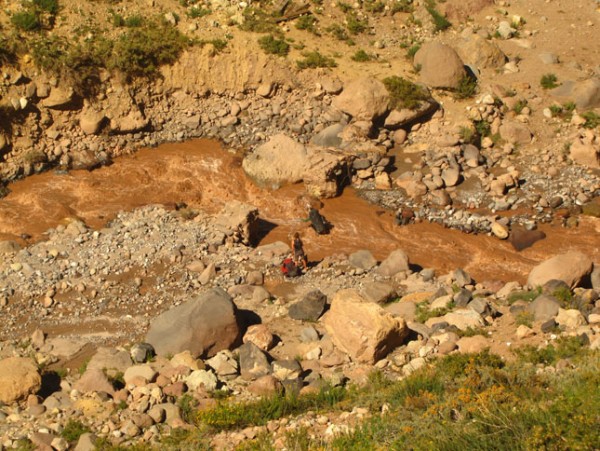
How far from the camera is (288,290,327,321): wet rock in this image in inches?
611

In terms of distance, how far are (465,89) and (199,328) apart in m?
13.3

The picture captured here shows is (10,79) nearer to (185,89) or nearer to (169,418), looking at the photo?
(185,89)

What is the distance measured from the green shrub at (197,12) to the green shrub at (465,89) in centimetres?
898

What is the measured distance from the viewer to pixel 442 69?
2333 cm

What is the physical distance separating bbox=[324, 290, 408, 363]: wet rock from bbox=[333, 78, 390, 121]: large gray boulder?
9672mm

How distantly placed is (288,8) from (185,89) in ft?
17.1

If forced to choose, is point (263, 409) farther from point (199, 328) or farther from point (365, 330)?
point (199, 328)

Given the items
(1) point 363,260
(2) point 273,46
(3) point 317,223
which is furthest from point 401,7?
(1) point 363,260

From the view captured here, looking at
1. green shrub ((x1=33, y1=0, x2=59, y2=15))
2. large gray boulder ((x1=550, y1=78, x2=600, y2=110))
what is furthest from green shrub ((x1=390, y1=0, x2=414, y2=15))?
green shrub ((x1=33, y1=0, x2=59, y2=15))

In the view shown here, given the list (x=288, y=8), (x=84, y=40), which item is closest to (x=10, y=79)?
(x=84, y=40)

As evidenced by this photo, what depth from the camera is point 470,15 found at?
26.4 meters

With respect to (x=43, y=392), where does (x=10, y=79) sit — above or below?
above

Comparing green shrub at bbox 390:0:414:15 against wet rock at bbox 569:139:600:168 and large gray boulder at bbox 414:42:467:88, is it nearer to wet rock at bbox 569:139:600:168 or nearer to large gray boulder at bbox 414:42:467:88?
Result: large gray boulder at bbox 414:42:467:88

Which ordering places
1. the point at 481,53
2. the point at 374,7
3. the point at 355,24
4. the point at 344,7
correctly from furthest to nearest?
the point at 374,7
the point at 344,7
the point at 355,24
the point at 481,53
